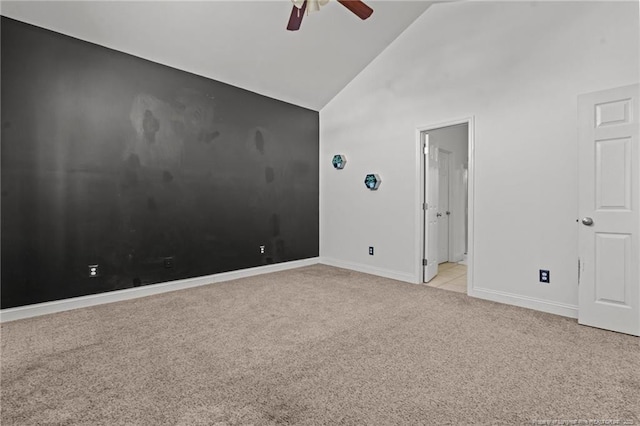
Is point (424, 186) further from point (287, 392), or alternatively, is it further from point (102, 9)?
point (102, 9)

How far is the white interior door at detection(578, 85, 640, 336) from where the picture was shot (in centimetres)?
258

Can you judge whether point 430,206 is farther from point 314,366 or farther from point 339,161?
point 314,366

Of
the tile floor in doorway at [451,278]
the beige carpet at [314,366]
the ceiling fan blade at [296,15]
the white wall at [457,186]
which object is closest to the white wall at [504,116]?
the tile floor in doorway at [451,278]

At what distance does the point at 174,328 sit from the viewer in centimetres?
273

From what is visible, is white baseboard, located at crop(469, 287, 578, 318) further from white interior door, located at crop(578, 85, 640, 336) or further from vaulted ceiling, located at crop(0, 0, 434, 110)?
vaulted ceiling, located at crop(0, 0, 434, 110)

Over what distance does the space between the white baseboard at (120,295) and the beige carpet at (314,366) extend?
142mm

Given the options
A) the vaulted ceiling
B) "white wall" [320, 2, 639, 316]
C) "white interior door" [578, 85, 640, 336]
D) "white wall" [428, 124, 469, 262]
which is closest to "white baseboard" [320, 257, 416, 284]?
"white wall" [320, 2, 639, 316]

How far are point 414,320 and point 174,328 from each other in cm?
A: 217

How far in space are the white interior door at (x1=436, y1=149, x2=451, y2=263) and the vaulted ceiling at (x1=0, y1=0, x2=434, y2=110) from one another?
2391 mm

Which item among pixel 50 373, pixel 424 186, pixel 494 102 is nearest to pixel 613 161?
pixel 494 102

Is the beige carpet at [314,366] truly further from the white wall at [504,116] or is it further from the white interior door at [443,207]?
the white interior door at [443,207]

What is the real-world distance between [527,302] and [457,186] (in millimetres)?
3402

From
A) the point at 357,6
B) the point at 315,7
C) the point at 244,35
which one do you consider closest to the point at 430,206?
the point at 357,6

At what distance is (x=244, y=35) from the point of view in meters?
3.76
